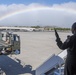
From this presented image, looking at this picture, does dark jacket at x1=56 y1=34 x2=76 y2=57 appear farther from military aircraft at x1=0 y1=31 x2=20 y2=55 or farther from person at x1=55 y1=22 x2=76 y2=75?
military aircraft at x1=0 y1=31 x2=20 y2=55

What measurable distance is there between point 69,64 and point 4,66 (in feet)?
24.1

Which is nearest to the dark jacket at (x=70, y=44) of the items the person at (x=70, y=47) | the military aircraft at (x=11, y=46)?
the person at (x=70, y=47)

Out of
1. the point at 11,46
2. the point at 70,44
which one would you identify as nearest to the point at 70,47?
the point at 70,44

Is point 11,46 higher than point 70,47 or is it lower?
lower

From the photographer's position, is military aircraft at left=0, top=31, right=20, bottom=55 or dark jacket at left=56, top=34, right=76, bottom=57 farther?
military aircraft at left=0, top=31, right=20, bottom=55

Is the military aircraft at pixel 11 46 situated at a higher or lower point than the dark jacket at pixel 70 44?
lower

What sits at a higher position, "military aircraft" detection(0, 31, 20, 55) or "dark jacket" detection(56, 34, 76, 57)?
"dark jacket" detection(56, 34, 76, 57)

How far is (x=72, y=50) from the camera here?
3.59 metres

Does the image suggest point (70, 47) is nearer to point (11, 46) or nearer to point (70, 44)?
point (70, 44)

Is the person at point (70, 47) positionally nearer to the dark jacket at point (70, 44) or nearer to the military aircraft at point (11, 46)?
the dark jacket at point (70, 44)

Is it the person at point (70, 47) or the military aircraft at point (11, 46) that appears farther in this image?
the military aircraft at point (11, 46)

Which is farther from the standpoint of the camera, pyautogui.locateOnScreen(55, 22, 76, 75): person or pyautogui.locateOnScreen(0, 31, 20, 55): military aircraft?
pyautogui.locateOnScreen(0, 31, 20, 55): military aircraft

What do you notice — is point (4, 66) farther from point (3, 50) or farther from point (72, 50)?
point (72, 50)

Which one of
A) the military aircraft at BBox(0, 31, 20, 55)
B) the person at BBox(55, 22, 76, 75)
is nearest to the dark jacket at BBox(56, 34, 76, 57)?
the person at BBox(55, 22, 76, 75)
